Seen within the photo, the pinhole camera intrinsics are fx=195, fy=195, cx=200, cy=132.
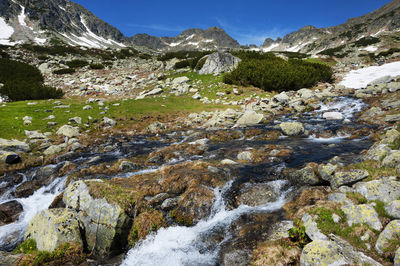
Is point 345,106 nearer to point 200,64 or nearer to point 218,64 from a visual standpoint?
point 218,64

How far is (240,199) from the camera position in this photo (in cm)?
912

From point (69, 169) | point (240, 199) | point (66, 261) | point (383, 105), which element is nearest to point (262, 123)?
point (383, 105)

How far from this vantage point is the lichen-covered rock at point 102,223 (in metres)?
7.10

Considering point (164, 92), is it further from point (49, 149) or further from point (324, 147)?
point (324, 147)

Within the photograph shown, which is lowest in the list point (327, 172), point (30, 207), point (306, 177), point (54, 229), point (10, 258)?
point (30, 207)

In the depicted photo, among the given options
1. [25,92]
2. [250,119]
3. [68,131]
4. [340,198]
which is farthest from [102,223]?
[25,92]

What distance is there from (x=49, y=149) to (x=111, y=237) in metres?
13.6

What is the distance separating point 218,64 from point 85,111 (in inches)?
1171

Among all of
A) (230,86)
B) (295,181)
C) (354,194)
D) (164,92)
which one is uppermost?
(230,86)

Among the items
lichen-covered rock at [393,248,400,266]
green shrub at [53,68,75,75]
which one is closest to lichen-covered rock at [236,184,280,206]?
lichen-covered rock at [393,248,400,266]

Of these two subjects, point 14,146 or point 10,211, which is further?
point 14,146

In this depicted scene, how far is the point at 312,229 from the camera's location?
6332 millimetres

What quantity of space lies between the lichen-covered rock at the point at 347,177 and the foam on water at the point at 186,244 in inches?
95.2

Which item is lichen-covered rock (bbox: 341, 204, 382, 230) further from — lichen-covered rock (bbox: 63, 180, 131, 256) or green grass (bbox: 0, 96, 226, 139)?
green grass (bbox: 0, 96, 226, 139)
